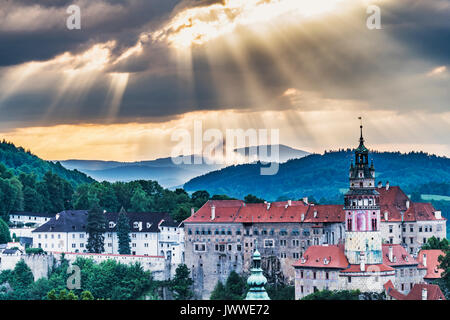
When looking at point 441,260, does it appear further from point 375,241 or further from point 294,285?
point 294,285

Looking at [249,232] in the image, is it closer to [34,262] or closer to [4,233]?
[34,262]

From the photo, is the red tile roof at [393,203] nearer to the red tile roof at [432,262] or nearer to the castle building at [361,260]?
the red tile roof at [432,262]

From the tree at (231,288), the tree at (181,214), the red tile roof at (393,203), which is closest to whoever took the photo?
the tree at (231,288)

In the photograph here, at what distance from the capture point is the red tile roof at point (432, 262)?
9444cm

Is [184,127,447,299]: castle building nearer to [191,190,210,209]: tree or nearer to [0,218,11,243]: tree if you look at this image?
[191,190,210,209]: tree

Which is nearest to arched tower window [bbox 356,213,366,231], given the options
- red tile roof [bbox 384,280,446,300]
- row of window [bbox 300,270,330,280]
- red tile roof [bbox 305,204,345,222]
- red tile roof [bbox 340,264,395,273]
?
red tile roof [bbox 340,264,395,273]

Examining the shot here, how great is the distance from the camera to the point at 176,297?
10631 cm

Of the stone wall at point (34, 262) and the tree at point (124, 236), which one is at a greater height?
the tree at point (124, 236)

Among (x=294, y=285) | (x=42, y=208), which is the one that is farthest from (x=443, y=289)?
(x=42, y=208)

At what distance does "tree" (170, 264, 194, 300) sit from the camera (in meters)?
106

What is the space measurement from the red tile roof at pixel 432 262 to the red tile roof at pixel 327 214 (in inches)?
327

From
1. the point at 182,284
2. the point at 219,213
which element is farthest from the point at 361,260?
the point at 182,284

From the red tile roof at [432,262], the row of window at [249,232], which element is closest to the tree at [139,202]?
the row of window at [249,232]

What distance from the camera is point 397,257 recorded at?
93.0 metres
